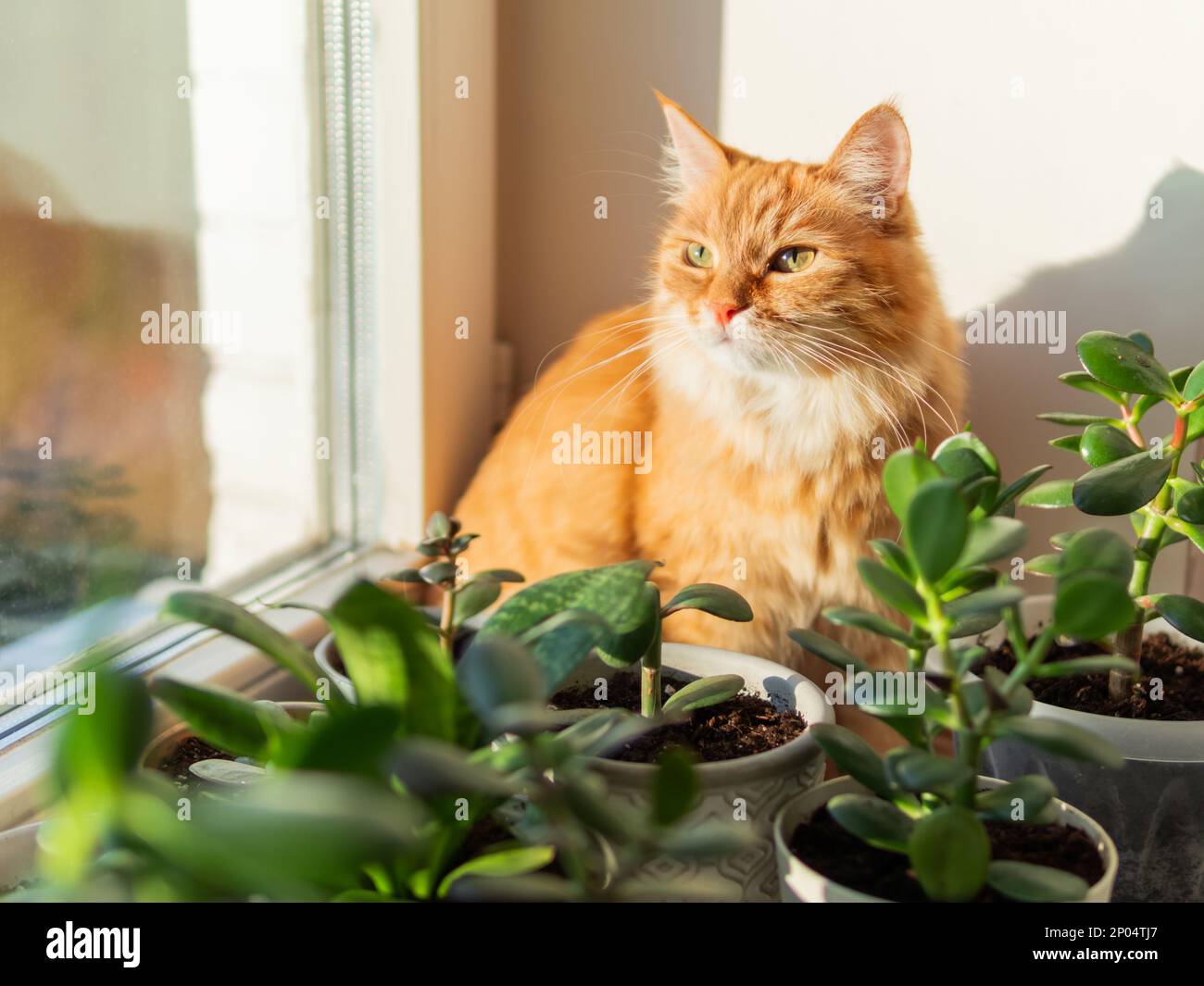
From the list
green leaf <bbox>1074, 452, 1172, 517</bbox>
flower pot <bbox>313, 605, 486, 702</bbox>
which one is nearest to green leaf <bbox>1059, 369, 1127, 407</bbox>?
green leaf <bbox>1074, 452, 1172, 517</bbox>

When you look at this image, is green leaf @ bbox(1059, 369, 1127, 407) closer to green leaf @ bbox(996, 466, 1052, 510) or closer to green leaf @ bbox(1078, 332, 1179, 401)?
green leaf @ bbox(1078, 332, 1179, 401)

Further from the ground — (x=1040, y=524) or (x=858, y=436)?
(x=858, y=436)

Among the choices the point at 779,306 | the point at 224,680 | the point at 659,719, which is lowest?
the point at 224,680

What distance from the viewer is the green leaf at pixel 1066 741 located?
23.3 inches

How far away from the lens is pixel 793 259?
1.30m

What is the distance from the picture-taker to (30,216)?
106cm

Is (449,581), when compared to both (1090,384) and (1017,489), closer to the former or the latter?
(1017,489)

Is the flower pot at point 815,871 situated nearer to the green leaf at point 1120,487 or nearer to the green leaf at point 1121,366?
the green leaf at point 1120,487

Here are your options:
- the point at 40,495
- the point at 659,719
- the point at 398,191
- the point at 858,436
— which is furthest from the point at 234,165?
the point at 659,719

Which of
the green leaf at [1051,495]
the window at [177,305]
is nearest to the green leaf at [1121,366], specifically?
the green leaf at [1051,495]

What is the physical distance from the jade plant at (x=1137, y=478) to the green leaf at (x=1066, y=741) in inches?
7.3

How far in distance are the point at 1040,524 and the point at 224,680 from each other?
46.8 inches

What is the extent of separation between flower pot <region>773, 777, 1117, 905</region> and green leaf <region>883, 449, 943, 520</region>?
9.4 inches
